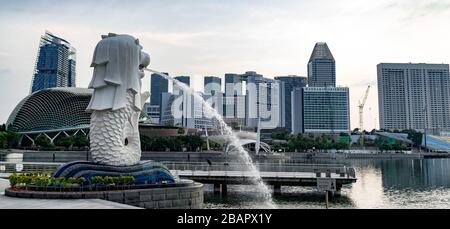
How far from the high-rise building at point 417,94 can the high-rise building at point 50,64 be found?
471 feet

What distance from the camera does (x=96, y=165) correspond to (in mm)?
18938

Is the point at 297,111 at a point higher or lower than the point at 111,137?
higher

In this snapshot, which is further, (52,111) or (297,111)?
(297,111)

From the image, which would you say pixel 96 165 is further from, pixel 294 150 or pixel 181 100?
pixel 181 100

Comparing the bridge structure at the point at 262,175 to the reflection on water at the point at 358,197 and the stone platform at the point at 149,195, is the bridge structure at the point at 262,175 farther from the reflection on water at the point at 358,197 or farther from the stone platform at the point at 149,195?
the stone platform at the point at 149,195

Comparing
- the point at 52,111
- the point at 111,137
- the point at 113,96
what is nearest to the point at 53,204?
the point at 111,137

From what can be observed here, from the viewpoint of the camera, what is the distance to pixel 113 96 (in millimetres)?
20188

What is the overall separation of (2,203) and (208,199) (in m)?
14.6

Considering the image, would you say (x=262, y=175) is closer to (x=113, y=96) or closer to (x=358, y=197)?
(x=358, y=197)

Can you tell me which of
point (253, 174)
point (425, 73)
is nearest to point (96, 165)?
point (253, 174)

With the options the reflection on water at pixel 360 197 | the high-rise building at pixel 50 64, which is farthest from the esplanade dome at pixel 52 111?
the reflection on water at pixel 360 197

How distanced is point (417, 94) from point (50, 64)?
531 ft

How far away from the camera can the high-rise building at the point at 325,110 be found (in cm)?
17438

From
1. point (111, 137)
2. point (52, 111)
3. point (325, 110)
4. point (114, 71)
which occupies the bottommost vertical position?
point (111, 137)
